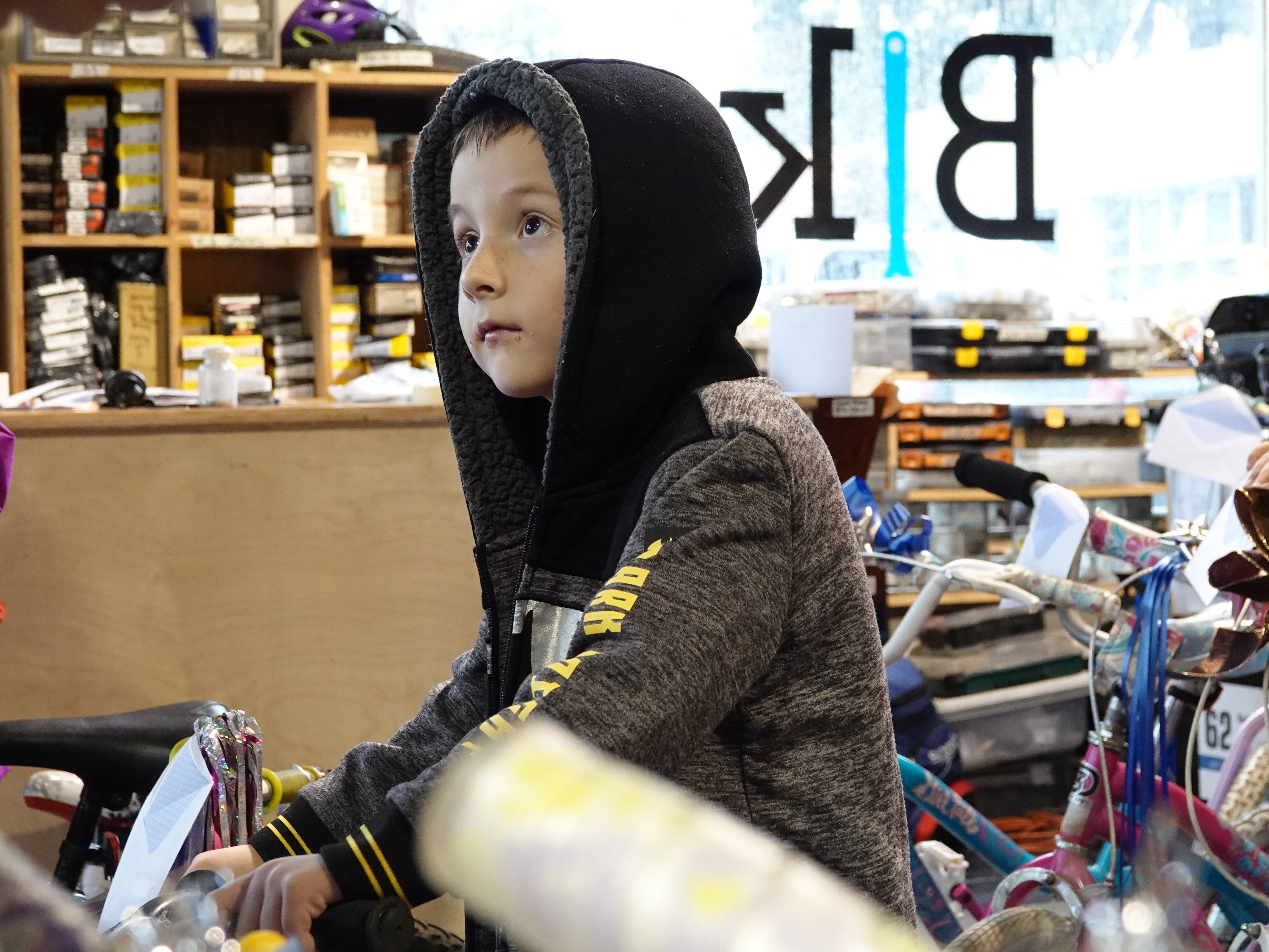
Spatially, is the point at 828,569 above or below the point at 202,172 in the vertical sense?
below

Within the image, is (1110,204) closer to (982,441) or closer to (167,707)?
(982,441)

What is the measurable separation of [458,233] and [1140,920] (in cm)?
79

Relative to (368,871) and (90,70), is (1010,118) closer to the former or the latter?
(90,70)

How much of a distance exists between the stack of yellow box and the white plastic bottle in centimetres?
183

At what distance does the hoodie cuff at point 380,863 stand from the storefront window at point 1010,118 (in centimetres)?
378

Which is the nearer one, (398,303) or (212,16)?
(212,16)

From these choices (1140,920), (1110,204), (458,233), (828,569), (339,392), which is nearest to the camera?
(1140,920)

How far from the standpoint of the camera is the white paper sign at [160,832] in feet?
2.73

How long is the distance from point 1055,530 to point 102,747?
121 cm

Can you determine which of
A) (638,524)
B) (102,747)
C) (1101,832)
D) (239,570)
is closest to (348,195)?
(239,570)

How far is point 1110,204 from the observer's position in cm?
466

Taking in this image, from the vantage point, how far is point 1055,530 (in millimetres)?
1772

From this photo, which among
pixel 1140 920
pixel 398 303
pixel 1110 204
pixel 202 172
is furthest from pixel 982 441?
pixel 1140 920

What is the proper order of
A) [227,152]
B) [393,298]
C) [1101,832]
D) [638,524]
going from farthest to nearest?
1. [227,152]
2. [393,298]
3. [1101,832]
4. [638,524]
